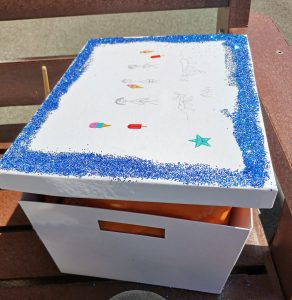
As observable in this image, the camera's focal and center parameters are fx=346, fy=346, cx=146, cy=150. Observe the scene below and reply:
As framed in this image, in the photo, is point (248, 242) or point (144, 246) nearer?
point (144, 246)

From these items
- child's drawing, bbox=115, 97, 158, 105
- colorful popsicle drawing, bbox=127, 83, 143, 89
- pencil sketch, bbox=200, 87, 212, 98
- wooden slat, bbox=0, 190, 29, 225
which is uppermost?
pencil sketch, bbox=200, 87, 212, 98

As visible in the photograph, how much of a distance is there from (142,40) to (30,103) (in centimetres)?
37

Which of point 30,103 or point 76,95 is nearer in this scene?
point 76,95

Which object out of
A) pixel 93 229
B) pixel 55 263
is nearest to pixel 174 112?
pixel 93 229

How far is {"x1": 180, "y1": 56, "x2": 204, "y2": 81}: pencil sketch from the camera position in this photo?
53cm

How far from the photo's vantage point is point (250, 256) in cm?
55

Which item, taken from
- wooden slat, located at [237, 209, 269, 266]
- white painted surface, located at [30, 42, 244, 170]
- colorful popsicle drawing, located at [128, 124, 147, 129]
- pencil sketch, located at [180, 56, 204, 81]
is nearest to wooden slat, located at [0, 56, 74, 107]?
white painted surface, located at [30, 42, 244, 170]

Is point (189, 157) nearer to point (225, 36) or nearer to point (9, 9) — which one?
point (225, 36)

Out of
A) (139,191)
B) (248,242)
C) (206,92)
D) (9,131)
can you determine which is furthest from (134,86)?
(9,131)

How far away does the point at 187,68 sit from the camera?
552mm

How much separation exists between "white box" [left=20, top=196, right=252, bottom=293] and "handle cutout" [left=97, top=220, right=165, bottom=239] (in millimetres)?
11

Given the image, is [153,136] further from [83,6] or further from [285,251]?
[83,6]

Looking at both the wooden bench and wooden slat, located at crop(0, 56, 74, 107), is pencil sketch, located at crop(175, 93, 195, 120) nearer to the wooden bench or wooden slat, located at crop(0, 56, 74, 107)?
the wooden bench

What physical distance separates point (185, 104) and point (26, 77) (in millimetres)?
495
